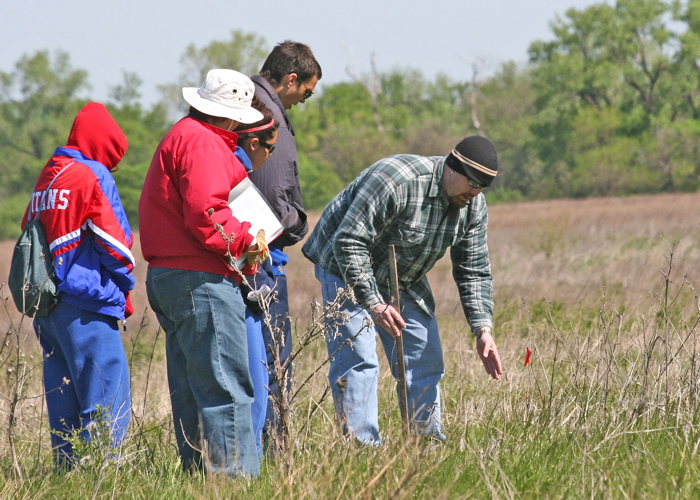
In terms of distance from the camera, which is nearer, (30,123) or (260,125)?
(260,125)

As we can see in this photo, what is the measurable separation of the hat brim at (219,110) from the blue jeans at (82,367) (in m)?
0.98

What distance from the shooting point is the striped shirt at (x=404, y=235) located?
3.99 meters

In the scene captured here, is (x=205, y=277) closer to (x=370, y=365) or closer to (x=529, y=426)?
(x=370, y=365)

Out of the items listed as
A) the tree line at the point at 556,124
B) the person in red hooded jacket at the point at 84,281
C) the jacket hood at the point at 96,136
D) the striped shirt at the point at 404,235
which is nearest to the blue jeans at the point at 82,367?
the person in red hooded jacket at the point at 84,281

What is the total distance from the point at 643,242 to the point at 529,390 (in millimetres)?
14452

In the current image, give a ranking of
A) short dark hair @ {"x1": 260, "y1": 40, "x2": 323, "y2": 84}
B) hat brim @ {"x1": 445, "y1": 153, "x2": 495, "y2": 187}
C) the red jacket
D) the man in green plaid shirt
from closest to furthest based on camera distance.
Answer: the red jacket → hat brim @ {"x1": 445, "y1": 153, "x2": 495, "y2": 187} → the man in green plaid shirt → short dark hair @ {"x1": 260, "y1": 40, "x2": 323, "y2": 84}

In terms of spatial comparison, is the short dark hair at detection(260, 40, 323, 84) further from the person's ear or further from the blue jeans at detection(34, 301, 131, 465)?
the blue jeans at detection(34, 301, 131, 465)

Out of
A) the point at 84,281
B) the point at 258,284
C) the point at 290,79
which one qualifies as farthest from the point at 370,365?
the point at 290,79

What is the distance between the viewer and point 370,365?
412 centimetres

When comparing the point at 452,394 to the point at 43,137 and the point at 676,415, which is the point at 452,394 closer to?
the point at 676,415

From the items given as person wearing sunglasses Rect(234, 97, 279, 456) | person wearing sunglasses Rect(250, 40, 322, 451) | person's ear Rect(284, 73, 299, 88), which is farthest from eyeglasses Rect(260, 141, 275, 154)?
person's ear Rect(284, 73, 299, 88)

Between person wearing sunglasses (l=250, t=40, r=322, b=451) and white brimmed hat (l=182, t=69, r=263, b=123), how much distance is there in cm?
43

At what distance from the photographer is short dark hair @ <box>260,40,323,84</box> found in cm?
435

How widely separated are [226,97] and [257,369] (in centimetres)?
109
